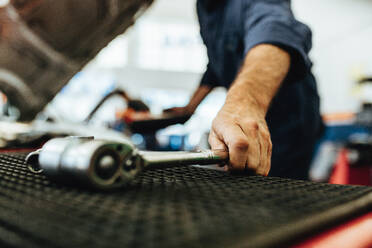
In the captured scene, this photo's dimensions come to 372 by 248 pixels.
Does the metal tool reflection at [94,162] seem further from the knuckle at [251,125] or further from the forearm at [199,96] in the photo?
the forearm at [199,96]

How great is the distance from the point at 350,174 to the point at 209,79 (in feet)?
5.48

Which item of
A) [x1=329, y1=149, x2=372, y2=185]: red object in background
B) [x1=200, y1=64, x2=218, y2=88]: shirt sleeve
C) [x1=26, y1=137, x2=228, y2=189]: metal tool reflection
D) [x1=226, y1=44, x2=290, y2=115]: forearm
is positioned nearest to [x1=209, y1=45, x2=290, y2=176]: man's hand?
[x1=226, y1=44, x2=290, y2=115]: forearm

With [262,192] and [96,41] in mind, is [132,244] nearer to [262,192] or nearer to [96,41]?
[262,192]

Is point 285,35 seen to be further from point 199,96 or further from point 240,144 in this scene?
point 199,96

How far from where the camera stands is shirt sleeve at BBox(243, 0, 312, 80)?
0.68m

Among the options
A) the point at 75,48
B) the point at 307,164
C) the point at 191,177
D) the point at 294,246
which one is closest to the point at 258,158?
the point at 191,177

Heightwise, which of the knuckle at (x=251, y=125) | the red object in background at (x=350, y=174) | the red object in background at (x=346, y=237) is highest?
the knuckle at (x=251, y=125)

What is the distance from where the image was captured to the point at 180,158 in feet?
1.30

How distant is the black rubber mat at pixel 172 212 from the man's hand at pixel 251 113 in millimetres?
83

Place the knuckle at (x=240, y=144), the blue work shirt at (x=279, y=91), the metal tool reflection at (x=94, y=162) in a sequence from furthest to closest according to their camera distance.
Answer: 1. the blue work shirt at (x=279, y=91)
2. the knuckle at (x=240, y=144)
3. the metal tool reflection at (x=94, y=162)

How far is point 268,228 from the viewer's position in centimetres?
20

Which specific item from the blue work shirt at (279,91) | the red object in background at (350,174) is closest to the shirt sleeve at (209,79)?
the blue work shirt at (279,91)

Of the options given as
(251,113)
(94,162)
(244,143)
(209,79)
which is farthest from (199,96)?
(94,162)

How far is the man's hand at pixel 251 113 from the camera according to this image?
47 centimetres
